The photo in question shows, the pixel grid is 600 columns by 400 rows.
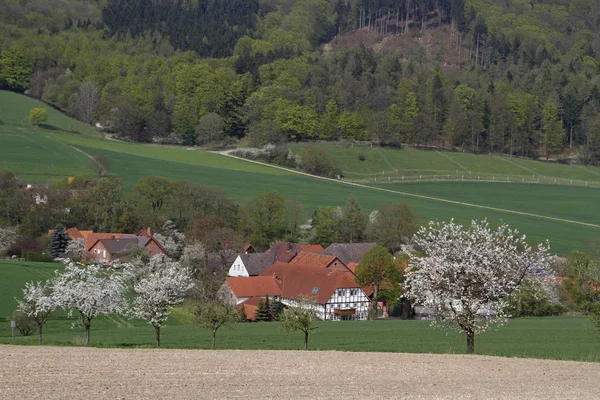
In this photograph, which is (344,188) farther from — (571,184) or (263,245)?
(571,184)

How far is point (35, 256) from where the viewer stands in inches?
2904

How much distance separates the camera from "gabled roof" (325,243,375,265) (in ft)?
261

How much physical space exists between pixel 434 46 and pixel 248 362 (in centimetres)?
17259

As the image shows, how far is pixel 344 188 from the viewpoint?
10506 centimetres

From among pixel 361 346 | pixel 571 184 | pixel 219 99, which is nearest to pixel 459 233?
pixel 361 346

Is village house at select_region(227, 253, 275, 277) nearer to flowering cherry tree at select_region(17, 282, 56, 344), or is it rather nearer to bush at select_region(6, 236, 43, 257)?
bush at select_region(6, 236, 43, 257)

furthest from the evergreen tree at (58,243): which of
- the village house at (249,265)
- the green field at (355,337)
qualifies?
the green field at (355,337)

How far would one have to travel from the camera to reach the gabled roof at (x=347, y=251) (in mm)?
79625

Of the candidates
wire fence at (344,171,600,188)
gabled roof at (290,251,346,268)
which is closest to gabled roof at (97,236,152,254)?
gabled roof at (290,251,346,268)

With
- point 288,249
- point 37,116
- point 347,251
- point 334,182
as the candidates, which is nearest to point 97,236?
point 288,249

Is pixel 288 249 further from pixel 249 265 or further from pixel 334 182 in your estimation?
pixel 334 182

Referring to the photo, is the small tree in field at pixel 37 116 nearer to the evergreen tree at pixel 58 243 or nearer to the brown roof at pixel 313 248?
the evergreen tree at pixel 58 243

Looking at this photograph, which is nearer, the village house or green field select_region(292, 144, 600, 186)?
the village house

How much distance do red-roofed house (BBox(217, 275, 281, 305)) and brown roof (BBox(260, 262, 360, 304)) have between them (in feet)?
2.61
